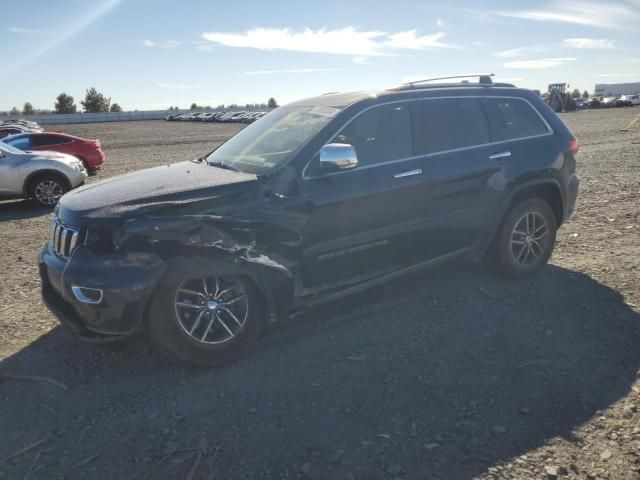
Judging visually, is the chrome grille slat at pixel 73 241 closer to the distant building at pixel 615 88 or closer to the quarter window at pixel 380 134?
the quarter window at pixel 380 134

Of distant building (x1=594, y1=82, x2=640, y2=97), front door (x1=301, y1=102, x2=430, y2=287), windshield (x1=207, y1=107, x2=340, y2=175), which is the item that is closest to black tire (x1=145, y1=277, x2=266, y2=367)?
front door (x1=301, y1=102, x2=430, y2=287)

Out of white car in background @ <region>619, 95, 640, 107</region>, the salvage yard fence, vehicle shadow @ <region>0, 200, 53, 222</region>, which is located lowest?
vehicle shadow @ <region>0, 200, 53, 222</region>

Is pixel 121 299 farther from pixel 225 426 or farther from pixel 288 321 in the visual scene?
pixel 288 321

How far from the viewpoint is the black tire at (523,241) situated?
5.24 metres

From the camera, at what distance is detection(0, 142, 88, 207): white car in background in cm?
1046

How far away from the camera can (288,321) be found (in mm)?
4672

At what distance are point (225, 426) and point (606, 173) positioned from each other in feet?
36.0

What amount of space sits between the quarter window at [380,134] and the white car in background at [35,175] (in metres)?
8.46

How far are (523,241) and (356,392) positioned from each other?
2.77 m

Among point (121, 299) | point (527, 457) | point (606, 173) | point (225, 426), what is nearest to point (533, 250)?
point (527, 457)

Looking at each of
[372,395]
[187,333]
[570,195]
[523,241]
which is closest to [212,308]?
[187,333]

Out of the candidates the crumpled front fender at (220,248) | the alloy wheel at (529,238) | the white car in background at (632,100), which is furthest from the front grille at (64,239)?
the white car in background at (632,100)

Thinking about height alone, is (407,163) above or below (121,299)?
above

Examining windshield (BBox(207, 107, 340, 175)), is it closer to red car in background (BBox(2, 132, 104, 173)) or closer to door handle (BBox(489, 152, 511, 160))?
door handle (BBox(489, 152, 511, 160))
